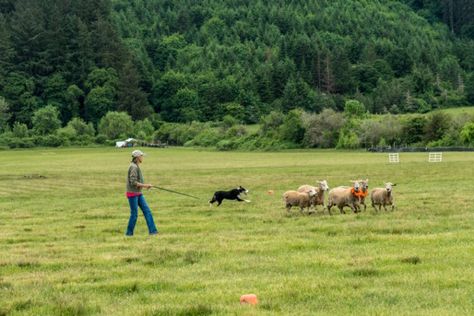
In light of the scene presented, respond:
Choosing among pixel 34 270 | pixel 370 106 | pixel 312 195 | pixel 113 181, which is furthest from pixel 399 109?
pixel 34 270

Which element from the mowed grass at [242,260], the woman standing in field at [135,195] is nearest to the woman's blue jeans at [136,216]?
the woman standing in field at [135,195]

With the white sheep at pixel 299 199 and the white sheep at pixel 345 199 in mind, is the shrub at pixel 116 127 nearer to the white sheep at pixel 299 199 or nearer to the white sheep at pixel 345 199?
the white sheep at pixel 299 199

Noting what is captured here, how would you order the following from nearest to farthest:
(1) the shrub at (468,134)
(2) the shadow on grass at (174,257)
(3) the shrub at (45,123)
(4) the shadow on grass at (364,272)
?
(4) the shadow on grass at (364,272) → (2) the shadow on grass at (174,257) → (1) the shrub at (468,134) → (3) the shrub at (45,123)

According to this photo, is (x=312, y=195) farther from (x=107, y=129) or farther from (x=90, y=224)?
(x=107, y=129)

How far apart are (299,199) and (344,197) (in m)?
1.75

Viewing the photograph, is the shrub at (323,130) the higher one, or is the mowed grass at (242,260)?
the shrub at (323,130)

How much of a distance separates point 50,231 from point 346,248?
10681 millimetres

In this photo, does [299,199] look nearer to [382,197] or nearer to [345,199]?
[345,199]

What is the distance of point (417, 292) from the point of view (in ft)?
38.7

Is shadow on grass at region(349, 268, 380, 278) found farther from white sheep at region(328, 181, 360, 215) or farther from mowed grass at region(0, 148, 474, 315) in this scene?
white sheep at region(328, 181, 360, 215)

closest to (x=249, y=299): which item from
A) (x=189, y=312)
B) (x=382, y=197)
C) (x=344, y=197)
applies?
(x=189, y=312)

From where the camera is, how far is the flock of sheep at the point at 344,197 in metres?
24.2

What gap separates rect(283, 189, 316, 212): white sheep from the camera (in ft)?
82.1

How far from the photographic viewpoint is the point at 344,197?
79.6ft
